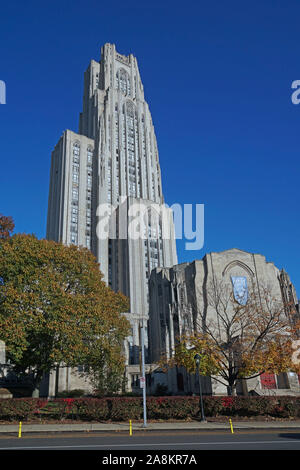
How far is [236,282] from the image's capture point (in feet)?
146

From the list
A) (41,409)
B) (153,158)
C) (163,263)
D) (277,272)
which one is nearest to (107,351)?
(41,409)

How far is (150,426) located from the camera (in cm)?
2014

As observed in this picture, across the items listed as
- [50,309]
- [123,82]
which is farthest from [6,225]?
[123,82]

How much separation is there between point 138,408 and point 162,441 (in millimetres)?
8828

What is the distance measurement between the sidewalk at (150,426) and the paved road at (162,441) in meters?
1.31

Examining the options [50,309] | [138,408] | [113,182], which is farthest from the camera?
[113,182]

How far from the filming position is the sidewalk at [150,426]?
1930cm

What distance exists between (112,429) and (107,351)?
1232 cm

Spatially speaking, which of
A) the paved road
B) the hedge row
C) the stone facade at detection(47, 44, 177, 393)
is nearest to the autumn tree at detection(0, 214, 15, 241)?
the hedge row

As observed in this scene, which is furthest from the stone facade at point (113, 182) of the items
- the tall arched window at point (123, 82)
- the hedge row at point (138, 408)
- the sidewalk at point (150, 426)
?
the sidewalk at point (150, 426)

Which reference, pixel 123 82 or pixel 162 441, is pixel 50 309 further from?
pixel 123 82

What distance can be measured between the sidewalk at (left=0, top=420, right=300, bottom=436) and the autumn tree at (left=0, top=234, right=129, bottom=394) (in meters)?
7.37

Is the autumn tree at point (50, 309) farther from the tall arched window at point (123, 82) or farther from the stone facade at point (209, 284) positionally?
the tall arched window at point (123, 82)
